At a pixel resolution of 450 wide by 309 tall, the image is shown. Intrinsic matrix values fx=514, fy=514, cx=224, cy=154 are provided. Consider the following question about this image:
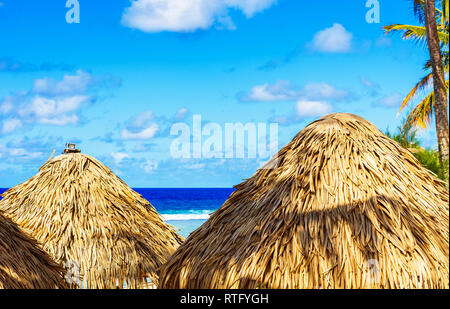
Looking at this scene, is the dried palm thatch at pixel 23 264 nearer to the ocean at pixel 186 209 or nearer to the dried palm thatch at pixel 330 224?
the dried palm thatch at pixel 330 224

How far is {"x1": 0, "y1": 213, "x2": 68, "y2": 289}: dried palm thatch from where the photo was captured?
4585 mm

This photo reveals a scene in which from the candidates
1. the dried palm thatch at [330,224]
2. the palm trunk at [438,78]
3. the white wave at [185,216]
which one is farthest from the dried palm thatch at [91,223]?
the white wave at [185,216]

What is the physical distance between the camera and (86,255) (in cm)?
639

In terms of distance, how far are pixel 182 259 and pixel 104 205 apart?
9.59 ft

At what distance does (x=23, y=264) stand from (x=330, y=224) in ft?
9.75

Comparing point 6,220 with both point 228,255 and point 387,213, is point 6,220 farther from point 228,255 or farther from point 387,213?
point 387,213

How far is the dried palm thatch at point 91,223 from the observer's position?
20.9ft

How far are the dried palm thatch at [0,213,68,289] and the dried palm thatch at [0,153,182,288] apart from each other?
75 centimetres

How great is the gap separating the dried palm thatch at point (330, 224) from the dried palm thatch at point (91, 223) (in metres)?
2.28

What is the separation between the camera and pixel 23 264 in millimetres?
4898

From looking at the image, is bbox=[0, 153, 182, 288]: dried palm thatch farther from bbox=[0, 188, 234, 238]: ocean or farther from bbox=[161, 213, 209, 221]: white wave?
bbox=[161, 213, 209, 221]: white wave

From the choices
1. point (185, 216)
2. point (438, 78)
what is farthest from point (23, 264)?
point (185, 216)

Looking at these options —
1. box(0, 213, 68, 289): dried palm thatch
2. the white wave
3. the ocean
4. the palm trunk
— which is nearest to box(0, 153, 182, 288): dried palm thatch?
box(0, 213, 68, 289): dried palm thatch

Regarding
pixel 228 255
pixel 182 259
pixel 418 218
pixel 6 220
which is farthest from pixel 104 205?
pixel 418 218
